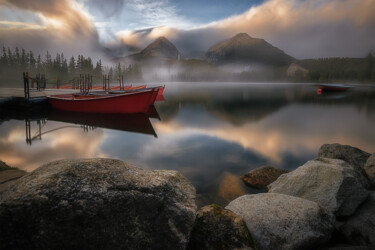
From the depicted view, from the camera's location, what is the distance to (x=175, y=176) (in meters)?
3.44

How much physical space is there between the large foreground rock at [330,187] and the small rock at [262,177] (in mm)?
2429

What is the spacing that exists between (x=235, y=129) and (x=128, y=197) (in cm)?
1917

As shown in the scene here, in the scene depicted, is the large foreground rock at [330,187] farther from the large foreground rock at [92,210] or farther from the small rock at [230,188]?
the large foreground rock at [92,210]

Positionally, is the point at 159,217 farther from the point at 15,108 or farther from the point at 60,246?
the point at 15,108

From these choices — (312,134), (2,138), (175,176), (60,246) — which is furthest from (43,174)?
(312,134)

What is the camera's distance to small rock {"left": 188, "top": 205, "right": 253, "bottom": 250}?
3.04 meters

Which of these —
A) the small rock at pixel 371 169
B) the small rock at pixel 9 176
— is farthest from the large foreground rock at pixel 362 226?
the small rock at pixel 9 176

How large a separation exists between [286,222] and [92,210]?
3016 mm

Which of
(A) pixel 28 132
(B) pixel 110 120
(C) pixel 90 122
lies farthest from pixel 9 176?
(C) pixel 90 122


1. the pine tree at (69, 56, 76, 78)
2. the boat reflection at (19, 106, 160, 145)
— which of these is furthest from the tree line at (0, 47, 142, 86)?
the boat reflection at (19, 106, 160, 145)

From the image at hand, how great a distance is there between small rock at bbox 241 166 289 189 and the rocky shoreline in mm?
3156

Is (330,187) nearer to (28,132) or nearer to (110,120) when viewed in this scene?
(110,120)

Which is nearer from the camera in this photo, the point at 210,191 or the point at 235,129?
the point at 210,191

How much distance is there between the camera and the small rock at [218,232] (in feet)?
9.99
